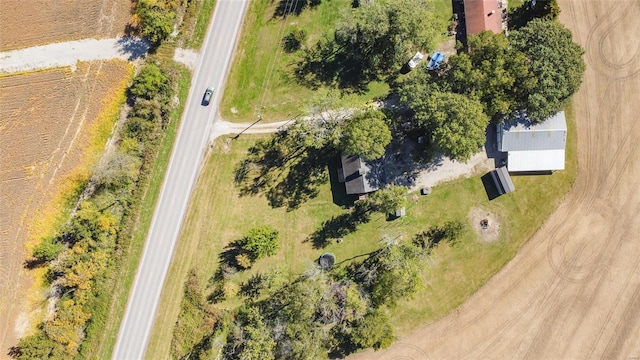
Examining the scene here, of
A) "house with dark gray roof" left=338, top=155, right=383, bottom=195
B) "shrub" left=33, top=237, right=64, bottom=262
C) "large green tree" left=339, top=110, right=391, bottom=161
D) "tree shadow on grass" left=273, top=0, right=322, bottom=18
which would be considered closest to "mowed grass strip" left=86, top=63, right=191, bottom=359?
"shrub" left=33, top=237, right=64, bottom=262

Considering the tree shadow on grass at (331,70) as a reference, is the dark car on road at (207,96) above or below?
below

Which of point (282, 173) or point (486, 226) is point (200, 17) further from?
point (486, 226)

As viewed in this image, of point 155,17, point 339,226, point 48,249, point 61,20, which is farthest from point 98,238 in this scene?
point 339,226

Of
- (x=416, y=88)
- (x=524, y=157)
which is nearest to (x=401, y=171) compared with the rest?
(x=416, y=88)

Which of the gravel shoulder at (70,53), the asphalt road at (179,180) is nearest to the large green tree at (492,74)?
the asphalt road at (179,180)

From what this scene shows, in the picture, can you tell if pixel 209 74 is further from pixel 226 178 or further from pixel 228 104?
pixel 226 178

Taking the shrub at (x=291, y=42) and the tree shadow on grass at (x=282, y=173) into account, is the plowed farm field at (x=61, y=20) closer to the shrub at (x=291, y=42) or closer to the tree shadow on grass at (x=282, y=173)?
the shrub at (x=291, y=42)
